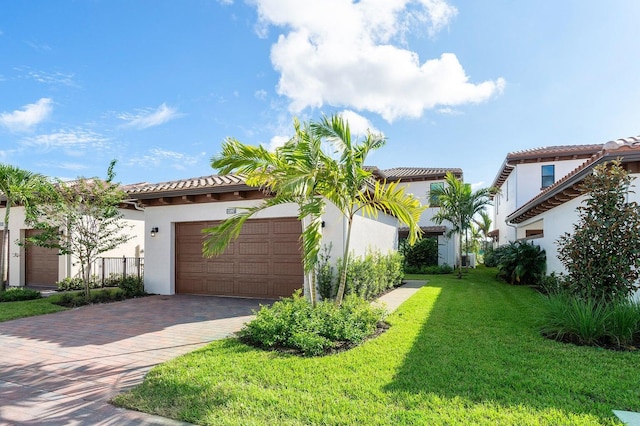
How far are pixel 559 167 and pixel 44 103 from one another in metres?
25.2

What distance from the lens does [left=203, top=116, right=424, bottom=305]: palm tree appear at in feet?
20.7

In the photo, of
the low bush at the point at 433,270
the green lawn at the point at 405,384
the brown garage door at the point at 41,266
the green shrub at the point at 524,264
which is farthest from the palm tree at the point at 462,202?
the brown garage door at the point at 41,266

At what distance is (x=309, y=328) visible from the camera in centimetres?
578

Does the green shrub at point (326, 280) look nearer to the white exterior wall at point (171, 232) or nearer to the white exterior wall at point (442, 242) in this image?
the white exterior wall at point (171, 232)

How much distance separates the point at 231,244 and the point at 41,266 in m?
9.83

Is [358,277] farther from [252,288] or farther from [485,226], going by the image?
[485,226]

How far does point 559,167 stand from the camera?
21.6 metres

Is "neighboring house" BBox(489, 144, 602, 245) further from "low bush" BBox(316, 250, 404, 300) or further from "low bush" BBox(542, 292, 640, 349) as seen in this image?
"low bush" BBox(542, 292, 640, 349)

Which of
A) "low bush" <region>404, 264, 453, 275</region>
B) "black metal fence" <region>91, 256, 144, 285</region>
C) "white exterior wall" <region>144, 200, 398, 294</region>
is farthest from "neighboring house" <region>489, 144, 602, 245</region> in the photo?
"black metal fence" <region>91, 256, 144, 285</region>

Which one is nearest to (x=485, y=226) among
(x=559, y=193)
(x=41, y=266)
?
→ (x=559, y=193)

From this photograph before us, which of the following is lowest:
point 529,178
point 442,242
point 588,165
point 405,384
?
point 405,384

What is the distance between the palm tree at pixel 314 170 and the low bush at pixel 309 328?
0.67m

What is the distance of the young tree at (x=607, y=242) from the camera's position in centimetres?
627

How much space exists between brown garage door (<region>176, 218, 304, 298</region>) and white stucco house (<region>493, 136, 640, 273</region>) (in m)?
7.00
